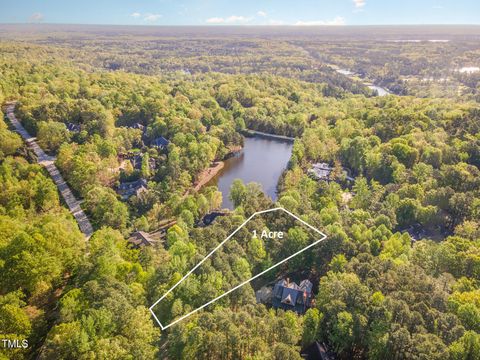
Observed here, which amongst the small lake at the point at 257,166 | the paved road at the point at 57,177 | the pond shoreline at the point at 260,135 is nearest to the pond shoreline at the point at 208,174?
the small lake at the point at 257,166

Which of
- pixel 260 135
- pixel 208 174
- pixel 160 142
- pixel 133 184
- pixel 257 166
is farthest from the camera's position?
pixel 260 135

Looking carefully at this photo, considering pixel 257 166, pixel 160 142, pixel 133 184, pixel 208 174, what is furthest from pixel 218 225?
pixel 160 142

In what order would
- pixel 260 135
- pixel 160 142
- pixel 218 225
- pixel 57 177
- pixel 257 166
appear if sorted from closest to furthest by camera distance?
1. pixel 218 225
2. pixel 57 177
3. pixel 160 142
4. pixel 257 166
5. pixel 260 135

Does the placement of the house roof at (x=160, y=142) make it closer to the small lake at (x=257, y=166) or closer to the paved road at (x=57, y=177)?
the small lake at (x=257, y=166)

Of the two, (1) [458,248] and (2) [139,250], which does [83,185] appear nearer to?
(2) [139,250]

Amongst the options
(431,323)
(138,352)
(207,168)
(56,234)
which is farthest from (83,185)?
(431,323)

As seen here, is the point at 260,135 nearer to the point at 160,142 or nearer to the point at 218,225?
the point at 160,142
